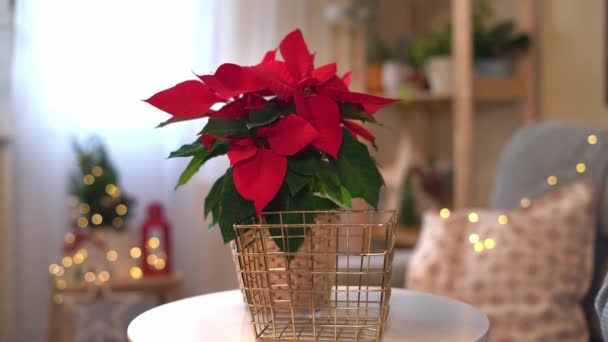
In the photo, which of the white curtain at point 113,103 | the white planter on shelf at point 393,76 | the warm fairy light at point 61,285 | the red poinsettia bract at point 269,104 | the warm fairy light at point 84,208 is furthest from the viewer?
the white planter on shelf at point 393,76

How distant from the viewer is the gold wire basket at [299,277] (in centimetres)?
81

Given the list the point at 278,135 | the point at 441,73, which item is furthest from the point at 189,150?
the point at 441,73

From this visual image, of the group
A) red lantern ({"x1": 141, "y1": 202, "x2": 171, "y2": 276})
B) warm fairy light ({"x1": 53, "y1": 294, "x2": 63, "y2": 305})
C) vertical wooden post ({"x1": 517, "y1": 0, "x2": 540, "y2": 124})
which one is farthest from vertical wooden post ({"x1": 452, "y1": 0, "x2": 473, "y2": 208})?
warm fairy light ({"x1": 53, "y1": 294, "x2": 63, "y2": 305})

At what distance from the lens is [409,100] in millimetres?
2625

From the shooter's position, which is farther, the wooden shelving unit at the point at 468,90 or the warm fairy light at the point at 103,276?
the wooden shelving unit at the point at 468,90

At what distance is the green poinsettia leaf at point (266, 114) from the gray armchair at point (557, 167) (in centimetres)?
99

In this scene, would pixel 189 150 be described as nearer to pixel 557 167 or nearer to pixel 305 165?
pixel 305 165

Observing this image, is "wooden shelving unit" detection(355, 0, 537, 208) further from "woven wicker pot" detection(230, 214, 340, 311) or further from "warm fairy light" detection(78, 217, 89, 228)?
"woven wicker pot" detection(230, 214, 340, 311)

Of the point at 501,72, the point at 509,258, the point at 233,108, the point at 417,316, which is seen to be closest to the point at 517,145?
the point at 509,258

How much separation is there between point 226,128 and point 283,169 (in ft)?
0.28

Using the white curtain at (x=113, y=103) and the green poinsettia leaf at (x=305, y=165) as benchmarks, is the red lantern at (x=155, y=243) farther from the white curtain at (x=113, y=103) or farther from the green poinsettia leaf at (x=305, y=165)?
the green poinsettia leaf at (x=305, y=165)

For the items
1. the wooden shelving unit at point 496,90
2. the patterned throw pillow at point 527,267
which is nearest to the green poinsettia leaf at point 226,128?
the patterned throw pillow at point 527,267

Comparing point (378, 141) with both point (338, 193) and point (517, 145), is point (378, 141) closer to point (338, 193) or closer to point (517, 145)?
point (517, 145)

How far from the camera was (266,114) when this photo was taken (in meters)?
0.83
